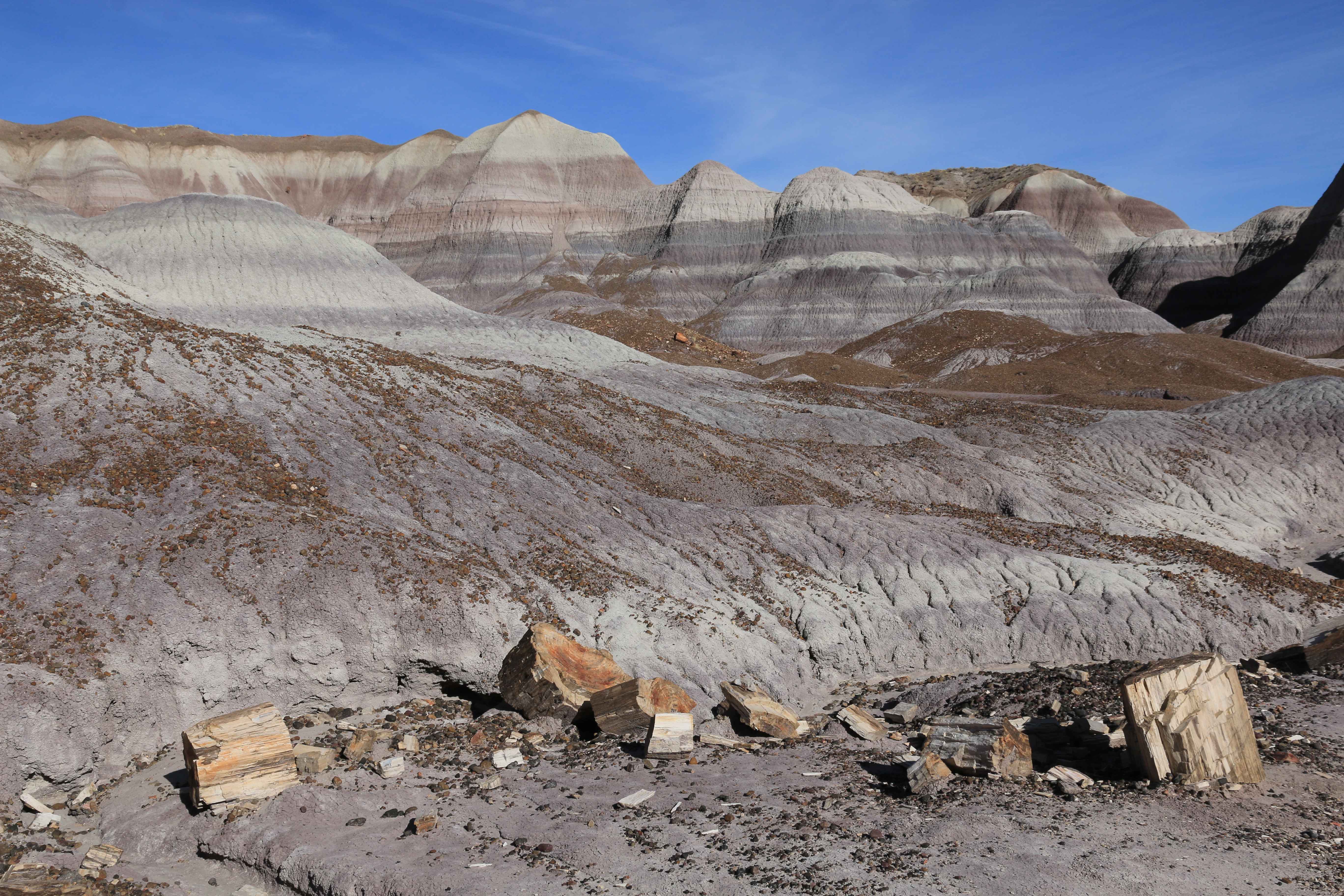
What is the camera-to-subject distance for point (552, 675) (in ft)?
35.9

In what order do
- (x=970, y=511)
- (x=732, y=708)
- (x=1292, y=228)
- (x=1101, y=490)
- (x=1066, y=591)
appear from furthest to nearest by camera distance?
(x=1292, y=228), (x=1101, y=490), (x=970, y=511), (x=1066, y=591), (x=732, y=708)

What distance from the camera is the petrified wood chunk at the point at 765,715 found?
11.0 meters

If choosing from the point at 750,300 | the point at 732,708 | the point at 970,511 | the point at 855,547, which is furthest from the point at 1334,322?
the point at 732,708

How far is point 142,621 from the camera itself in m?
10.6

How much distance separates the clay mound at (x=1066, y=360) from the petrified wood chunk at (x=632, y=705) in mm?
34934

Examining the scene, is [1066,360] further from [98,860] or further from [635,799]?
[98,860]

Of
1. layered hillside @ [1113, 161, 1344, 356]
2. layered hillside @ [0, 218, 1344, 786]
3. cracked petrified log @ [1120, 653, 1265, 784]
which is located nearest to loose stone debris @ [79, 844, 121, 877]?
layered hillside @ [0, 218, 1344, 786]

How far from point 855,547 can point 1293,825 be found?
970 centimetres

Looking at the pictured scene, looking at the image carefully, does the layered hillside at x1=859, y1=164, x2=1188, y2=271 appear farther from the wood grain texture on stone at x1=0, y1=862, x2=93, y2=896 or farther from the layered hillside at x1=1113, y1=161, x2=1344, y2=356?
the wood grain texture on stone at x1=0, y1=862, x2=93, y2=896

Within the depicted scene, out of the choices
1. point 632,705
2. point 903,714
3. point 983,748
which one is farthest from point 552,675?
point 983,748

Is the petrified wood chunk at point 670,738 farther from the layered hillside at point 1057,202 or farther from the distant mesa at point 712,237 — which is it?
the layered hillside at point 1057,202

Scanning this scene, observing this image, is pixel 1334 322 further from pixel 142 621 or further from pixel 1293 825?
pixel 142 621

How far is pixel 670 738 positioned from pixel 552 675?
1.94 m

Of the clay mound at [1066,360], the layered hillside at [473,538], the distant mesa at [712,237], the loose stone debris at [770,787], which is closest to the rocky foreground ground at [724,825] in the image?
the loose stone debris at [770,787]
